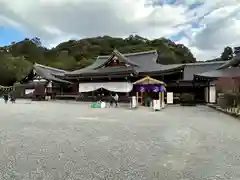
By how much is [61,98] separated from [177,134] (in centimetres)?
2424

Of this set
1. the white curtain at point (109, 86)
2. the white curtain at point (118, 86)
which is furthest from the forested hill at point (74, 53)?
the white curtain at point (118, 86)

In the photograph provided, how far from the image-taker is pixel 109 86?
2662cm

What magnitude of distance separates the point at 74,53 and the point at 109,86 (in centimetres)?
4214

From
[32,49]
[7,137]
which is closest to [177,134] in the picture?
[7,137]

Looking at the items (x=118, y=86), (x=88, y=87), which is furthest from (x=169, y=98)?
(x=88, y=87)

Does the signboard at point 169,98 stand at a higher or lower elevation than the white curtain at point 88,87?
lower

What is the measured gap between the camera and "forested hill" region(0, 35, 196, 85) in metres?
47.1

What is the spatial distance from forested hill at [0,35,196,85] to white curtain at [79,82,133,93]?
21644mm

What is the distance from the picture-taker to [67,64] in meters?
56.4

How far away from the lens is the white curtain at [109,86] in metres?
25.7

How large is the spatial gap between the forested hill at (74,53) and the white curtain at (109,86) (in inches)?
852

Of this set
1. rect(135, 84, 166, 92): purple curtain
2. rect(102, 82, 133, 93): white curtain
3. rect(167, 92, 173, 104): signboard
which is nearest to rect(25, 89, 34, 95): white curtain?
rect(102, 82, 133, 93): white curtain

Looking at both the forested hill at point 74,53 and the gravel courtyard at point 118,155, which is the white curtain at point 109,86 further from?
the forested hill at point 74,53

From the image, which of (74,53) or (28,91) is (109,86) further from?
(74,53)
